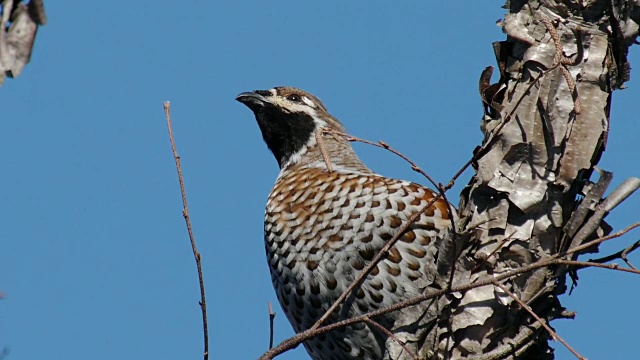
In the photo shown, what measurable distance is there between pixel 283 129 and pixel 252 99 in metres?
0.35

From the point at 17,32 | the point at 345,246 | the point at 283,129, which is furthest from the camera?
the point at 283,129

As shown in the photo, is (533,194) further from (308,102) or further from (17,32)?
(308,102)

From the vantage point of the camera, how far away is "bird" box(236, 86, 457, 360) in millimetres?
5559

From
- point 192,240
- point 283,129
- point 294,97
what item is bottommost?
point 192,240

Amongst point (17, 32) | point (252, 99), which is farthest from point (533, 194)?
point (252, 99)

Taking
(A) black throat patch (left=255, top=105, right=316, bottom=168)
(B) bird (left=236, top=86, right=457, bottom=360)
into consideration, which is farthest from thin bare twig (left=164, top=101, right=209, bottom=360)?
(A) black throat patch (left=255, top=105, right=316, bottom=168)

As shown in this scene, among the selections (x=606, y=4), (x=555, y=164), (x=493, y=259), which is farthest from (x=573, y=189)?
(x=606, y=4)

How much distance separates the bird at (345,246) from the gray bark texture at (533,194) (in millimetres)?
275

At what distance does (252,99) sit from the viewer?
794 centimetres

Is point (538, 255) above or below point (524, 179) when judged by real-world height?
below

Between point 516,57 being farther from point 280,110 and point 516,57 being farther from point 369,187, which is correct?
point 280,110

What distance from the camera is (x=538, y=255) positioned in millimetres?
4805

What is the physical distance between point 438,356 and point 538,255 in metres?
0.70

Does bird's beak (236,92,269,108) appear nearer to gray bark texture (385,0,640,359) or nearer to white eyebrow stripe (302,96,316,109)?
white eyebrow stripe (302,96,316,109)
